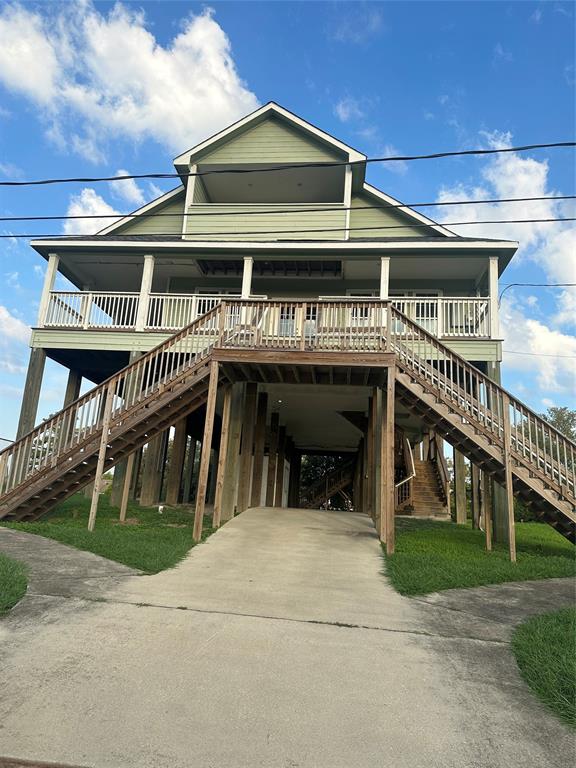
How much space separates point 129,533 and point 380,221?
36.2 ft

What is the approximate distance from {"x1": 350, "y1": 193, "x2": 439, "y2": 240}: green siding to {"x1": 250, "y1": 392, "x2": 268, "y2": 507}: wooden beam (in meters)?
5.38

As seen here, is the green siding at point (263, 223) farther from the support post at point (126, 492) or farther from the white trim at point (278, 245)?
the support post at point (126, 492)

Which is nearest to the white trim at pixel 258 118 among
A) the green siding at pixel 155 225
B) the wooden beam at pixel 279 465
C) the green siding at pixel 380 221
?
the green siding at pixel 155 225

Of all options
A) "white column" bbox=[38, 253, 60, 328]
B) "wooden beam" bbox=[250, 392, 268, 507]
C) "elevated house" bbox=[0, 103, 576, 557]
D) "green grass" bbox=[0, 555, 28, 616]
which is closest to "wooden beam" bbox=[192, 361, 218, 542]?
"elevated house" bbox=[0, 103, 576, 557]

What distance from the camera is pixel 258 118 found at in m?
15.3

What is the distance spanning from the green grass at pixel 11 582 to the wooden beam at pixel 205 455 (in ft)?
9.69

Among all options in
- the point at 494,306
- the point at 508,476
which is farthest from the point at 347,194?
the point at 508,476

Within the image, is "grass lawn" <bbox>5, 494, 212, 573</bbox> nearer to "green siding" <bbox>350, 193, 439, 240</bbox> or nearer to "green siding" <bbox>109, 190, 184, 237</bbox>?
"green siding" <bbox>109, 190, 184, 237</bbox>

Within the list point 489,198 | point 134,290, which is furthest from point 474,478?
point 134,290

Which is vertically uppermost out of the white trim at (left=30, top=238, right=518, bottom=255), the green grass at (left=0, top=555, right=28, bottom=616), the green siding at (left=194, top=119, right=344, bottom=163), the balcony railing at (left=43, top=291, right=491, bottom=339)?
the green siding at (left=194, top=119, right=344, bottom=163)

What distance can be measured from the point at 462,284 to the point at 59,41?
11.5 m

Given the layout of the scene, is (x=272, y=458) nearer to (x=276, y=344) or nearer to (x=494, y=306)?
(x=276, y=344)

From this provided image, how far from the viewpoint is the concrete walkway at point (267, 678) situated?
8.97 feet

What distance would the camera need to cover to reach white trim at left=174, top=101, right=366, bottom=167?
1480 centimetres
